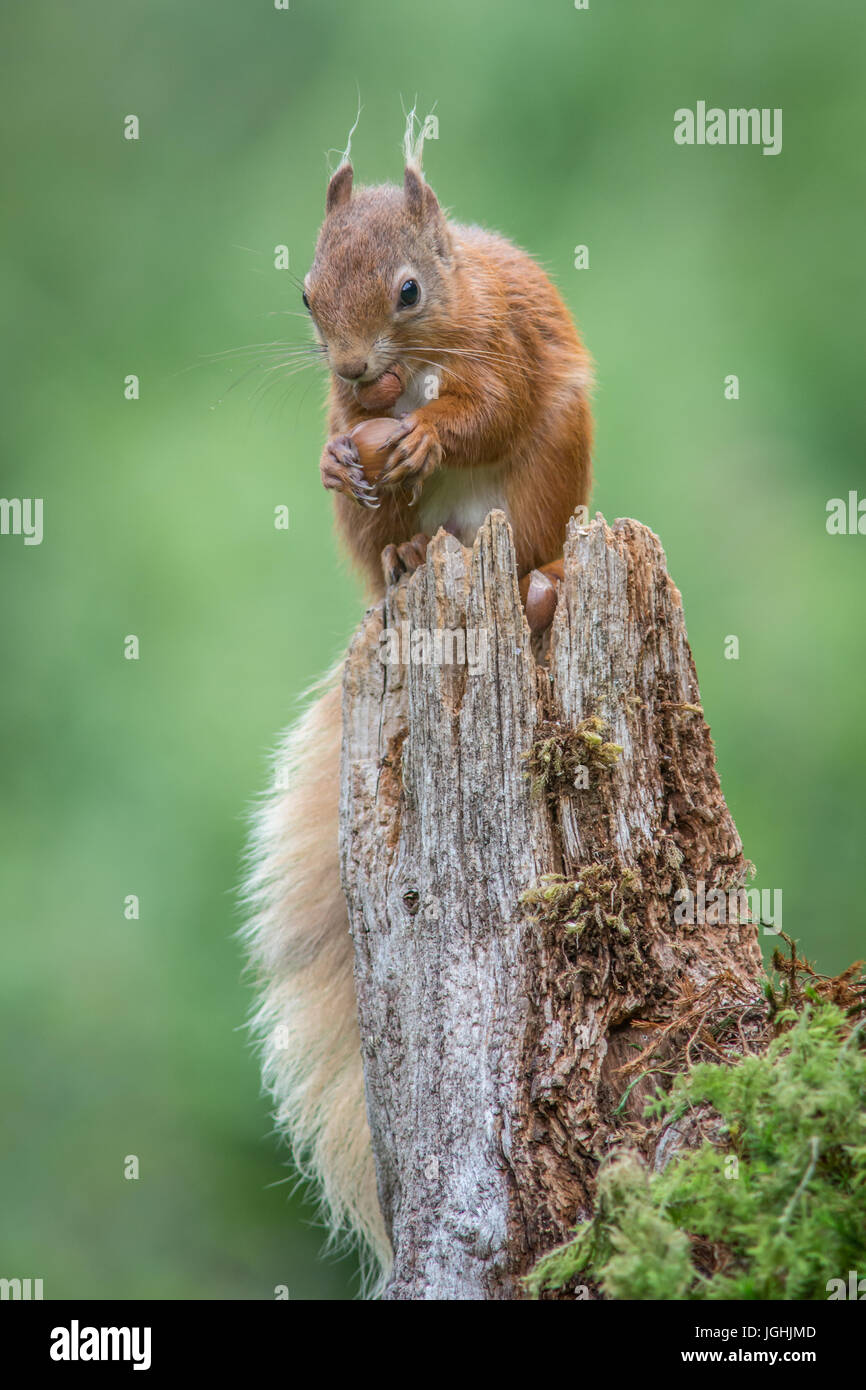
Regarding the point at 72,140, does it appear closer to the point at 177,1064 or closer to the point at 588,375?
the point at 588,375

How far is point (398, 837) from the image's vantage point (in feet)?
7.63

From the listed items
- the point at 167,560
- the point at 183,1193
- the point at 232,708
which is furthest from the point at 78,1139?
the point at 167,560

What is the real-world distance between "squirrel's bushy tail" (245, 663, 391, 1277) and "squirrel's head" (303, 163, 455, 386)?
104cm

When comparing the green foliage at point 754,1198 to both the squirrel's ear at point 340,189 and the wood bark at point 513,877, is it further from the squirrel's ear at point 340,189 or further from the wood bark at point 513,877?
the squirrel's ear at point 340,189

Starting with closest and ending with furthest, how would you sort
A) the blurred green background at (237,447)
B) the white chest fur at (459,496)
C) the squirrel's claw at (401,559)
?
the squirrel's claw at (401,559) < the white chest fur at (459,496) < the blurred green background at (237,447)

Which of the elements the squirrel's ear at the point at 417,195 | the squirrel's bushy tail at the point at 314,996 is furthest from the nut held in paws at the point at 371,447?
the squirrel's bushy tail at the point at 314,996

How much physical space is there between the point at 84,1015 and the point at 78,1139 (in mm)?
479

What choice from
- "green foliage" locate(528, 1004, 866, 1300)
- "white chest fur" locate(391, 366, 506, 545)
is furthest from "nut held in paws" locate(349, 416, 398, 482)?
"green foliage" locate(528, 1004, 866, 1300)

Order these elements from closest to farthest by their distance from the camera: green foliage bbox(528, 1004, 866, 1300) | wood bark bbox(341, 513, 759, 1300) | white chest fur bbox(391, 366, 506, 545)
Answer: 1. green foliage bbox(528, 1004, 866, 1300)
2. wood bark bbox(341, 513, 759, 1300)
3. white chest fur bbox(391, 366, 506, 545)

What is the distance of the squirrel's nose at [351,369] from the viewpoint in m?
2.54

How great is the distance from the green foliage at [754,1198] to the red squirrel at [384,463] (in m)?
1.18

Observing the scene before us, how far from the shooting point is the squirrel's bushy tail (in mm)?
2916

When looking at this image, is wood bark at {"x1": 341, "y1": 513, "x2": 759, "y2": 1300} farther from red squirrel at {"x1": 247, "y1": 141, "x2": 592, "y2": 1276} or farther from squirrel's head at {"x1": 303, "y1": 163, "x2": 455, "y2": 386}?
squirrel's head at {"x1": 303, "y1": 163, "x2": 455, "y2": 386}

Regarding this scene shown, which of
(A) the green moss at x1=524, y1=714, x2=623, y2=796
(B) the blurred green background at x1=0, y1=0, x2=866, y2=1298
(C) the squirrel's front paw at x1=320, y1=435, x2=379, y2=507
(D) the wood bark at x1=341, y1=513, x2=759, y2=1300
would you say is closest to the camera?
(D) the wood bark at x1=341, y1=513, x2=759, y2=1300
